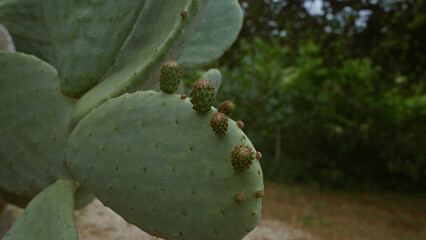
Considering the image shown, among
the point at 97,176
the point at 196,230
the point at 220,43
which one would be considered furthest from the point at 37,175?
the point at 220,43

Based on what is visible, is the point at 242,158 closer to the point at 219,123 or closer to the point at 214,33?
the point at 219,123

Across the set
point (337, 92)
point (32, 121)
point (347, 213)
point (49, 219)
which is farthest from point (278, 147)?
point (49, 219)

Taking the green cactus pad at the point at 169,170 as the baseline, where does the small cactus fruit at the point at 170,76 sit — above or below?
above

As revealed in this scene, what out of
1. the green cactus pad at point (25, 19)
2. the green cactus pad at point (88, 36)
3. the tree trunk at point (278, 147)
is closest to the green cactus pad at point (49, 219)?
the green cactus pad at point (88, 36)

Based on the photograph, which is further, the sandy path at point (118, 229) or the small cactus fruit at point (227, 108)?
the sandy path at point (118, 229)

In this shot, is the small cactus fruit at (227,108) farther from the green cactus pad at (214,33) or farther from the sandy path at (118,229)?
the sandy path at (118,229)

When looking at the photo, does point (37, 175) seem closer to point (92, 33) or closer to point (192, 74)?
point (92, 33)
